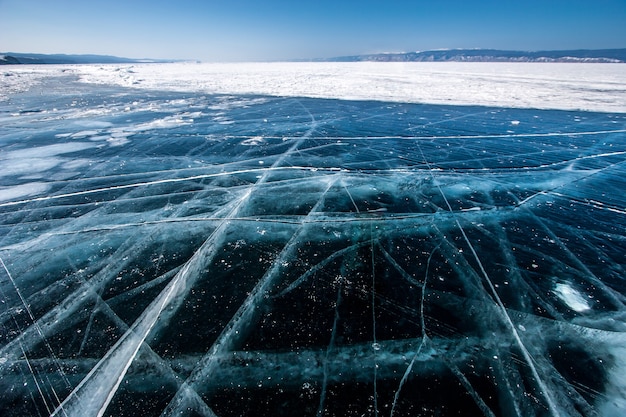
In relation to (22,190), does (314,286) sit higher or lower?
lower

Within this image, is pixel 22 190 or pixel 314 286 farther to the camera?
pixel 22 190

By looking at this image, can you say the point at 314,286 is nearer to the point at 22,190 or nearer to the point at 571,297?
the point at 571,297

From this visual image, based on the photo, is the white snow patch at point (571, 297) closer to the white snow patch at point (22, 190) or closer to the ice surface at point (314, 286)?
the ice surface at point (314, 286)

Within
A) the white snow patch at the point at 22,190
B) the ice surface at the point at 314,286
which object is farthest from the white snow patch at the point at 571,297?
the white snow patch at the point at 22,190

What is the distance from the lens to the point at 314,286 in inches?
87.4

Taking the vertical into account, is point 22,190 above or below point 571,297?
above

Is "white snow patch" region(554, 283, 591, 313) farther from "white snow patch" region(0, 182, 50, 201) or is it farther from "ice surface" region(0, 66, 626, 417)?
"white snow patch" region(0, 182, 50, 201)

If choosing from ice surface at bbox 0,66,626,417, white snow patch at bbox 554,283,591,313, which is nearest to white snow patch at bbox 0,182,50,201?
ice surface at bbox 0,66,626,417

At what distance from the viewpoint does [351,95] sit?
12.6 m

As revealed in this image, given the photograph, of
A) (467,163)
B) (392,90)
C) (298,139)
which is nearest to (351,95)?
(392,90)

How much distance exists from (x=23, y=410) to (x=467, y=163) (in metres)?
5.41

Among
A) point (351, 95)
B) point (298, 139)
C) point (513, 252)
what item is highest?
point (351, 95)

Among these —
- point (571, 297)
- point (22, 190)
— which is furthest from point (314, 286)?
point (22, 190)

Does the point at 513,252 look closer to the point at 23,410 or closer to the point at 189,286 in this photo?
the point at 189,286
